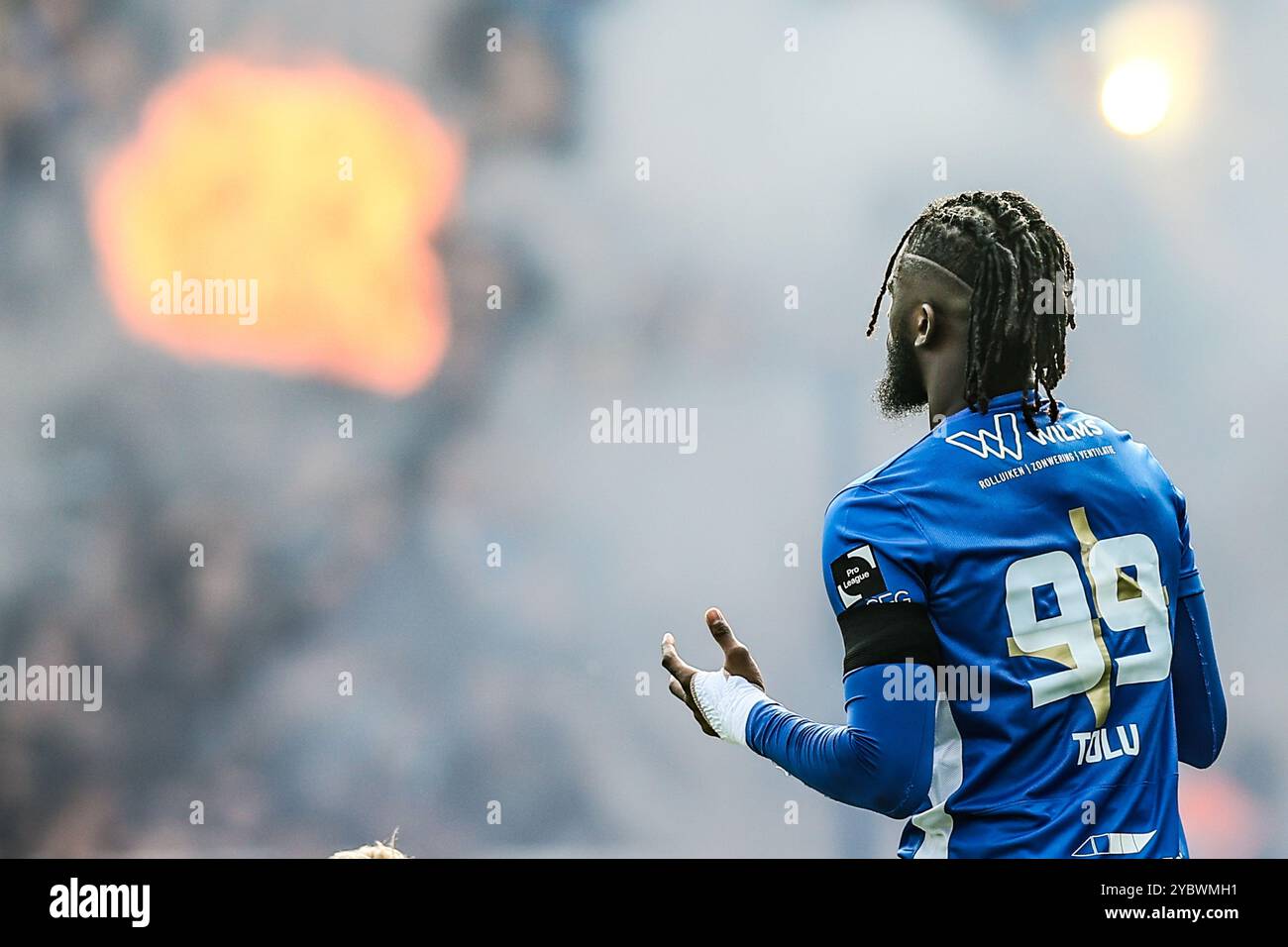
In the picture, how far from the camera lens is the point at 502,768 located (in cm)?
1023

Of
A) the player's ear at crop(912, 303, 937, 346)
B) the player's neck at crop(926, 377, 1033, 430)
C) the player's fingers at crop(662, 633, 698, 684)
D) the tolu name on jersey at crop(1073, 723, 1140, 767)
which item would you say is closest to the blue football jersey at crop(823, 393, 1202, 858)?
the tolu name on jersey at crop(1073, 723, 1140, 767)

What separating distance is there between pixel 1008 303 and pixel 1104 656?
0.71m

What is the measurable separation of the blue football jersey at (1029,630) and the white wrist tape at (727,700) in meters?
0.33

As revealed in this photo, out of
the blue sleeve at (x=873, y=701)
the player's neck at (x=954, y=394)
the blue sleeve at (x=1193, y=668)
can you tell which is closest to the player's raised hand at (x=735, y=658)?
the blue sleeve at (x=873, y=701)

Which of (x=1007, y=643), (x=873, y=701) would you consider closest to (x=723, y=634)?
(x=873, y=701)

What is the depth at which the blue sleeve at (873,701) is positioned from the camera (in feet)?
6.12

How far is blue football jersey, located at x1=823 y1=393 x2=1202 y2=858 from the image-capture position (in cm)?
190

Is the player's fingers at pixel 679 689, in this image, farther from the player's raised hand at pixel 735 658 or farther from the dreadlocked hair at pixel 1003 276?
the dreadlocked hair at pixel 1003 276

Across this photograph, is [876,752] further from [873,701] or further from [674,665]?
[674,665]

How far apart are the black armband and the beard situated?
22.8 inches

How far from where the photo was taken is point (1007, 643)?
74.5 inches

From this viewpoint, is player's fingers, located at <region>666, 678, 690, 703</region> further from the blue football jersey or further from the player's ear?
the player's ear

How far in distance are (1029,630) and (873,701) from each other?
30 cm
